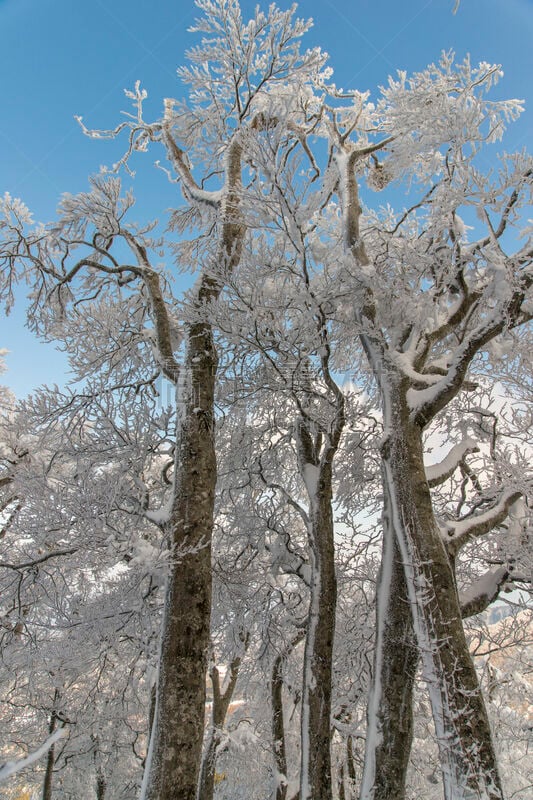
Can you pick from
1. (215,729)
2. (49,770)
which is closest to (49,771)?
(49,770)

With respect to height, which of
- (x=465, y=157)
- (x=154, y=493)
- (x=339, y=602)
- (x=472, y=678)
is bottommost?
(x=472, y=678)

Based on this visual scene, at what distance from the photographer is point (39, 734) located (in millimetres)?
12672

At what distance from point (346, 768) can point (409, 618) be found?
10.5 meters

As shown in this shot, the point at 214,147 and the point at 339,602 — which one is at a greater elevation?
the point at 214,147

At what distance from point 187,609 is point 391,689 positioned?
7.62 ft

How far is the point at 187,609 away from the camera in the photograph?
4.47 meters

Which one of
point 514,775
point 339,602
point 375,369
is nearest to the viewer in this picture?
point 375,369

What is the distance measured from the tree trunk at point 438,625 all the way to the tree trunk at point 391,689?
0.42 m

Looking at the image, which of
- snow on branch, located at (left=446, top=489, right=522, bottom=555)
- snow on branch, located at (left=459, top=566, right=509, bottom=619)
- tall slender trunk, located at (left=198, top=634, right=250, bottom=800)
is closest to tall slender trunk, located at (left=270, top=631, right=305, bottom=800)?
tall slender trunk, located at (left=198, top=634, right=250, bottom=800)

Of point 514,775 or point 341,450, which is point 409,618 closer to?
point 341,450

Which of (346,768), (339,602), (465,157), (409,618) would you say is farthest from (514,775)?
(465,157)

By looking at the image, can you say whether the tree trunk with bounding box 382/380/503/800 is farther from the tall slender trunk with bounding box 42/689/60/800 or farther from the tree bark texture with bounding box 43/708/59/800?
the tree bark texture with bounding box 43/708/59/800

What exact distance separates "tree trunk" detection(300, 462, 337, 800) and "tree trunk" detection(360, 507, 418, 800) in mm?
785

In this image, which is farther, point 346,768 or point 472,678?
point 346,768
